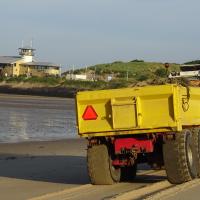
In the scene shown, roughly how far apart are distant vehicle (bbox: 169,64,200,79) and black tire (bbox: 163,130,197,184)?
9.06 ft

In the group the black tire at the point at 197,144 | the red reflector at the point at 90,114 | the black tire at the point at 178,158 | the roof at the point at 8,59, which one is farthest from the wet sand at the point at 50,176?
the roof at the point at 8,59

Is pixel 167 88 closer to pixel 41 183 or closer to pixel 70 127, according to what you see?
pixel 41 183

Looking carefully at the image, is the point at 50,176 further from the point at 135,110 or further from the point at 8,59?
the point at 8,59

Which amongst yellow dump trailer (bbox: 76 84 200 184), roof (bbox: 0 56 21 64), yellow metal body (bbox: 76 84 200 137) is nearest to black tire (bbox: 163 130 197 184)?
yellow dump trailer (bbox: 76 84 200 184)

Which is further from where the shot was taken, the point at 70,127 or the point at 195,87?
the point at 70,127

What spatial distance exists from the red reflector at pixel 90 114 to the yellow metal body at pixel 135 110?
2.4 inches

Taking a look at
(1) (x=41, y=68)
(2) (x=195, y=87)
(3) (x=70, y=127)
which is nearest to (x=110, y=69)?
(1) (x=41, y=68)

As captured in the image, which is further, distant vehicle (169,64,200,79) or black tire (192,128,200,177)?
distant vehicle (169,64,200,79)

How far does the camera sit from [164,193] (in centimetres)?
1102

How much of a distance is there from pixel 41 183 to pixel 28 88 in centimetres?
8408

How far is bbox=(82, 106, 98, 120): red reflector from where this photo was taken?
12.5 metres

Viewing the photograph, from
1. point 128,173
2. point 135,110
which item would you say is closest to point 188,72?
point 128,173

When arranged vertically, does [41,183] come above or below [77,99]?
below

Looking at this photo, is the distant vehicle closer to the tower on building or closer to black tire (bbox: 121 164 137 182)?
black tire (bbox: 121 164 137 182)
